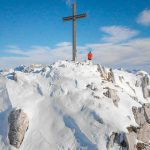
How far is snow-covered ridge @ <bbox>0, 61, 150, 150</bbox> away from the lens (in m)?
17.4

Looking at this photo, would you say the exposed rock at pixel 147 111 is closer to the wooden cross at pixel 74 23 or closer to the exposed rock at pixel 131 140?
the exposed rock at pixel 131 140

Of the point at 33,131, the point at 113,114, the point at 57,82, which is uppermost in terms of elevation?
the point at 57,82

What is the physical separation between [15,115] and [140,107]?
998cm

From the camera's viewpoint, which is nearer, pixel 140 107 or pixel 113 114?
pixel 113 114

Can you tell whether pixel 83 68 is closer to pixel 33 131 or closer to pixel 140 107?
pixel 140 107

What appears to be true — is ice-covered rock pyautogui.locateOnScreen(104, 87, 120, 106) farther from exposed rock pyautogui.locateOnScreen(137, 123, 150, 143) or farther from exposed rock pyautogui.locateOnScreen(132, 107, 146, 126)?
exposed rock pyautogui.locateOnScreen(137, 123, 150, 143)

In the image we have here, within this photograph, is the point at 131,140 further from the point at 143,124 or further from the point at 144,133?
the point at 143,124

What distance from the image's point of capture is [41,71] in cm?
2398

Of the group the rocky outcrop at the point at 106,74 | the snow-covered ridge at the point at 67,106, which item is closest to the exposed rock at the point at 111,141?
the snow-covered ridge at the point at 67,106

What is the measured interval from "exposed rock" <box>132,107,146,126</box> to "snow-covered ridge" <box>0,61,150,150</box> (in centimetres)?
32

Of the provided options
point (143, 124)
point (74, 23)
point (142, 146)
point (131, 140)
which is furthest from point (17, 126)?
point (74, 23)

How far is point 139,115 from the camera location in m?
19.6

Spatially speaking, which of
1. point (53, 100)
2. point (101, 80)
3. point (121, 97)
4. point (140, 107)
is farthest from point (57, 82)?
point (140, 107)

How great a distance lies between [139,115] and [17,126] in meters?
9.42
